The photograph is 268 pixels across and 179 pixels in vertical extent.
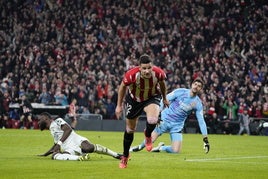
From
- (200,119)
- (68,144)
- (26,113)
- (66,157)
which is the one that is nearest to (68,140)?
(68,144)

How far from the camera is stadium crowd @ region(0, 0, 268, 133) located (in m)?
37.7

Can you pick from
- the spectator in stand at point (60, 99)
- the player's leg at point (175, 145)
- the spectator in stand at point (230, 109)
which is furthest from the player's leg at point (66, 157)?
the spectator in stand at point (230, 109)

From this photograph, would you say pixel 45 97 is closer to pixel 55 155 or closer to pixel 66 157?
pixel 55 155

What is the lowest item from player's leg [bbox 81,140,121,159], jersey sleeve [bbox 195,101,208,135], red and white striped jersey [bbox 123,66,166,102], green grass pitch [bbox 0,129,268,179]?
green grass pitch [bbox 0,129,268,179]

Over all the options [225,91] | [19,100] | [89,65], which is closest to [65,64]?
[89,65]

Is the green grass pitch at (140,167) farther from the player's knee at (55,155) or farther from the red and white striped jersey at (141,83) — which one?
the red and white striped jersey at (141,83)

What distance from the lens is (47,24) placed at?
44.4 meters

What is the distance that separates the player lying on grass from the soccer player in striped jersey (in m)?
1.70

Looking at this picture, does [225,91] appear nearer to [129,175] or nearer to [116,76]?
[116,76]

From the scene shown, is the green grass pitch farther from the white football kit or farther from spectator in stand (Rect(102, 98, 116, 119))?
spectator in stand (Rect(102, 98, 116, 119))

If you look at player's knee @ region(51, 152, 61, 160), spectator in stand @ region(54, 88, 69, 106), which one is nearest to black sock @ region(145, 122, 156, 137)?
player's knee @ region(51, 152, 61, 160)

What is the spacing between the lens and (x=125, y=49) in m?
41.8

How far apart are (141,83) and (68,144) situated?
2.81 m

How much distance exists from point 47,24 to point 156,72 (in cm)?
3097
